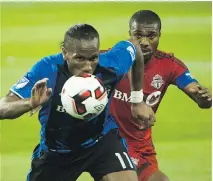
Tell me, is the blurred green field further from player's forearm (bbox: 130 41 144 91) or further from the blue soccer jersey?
the blue soccer jersey

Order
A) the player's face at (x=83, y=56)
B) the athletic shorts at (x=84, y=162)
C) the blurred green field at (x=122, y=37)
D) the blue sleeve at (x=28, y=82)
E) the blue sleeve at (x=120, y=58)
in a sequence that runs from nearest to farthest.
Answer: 1. the blue sleeve at (x=28, y=82)
2. the player's face at (x=83, y=56)
3. the athletic shorts at (x=84, y=162)
4. the blue sleeve at (x=120, y=58)
5. the blurred green field at (x=122, y=37)

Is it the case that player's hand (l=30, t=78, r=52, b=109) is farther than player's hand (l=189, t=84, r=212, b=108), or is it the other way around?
player's hand (l=189, t=84, r=212, b=108)

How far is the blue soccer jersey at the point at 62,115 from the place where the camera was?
14.0ft

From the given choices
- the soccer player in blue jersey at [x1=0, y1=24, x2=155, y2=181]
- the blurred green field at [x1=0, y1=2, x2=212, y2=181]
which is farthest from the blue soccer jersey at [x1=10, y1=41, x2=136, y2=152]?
the blurred green field at [x1=0, y1=2, x2=212, y2=181]

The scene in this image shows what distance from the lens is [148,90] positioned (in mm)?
5328

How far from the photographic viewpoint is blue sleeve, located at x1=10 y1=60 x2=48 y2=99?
13.6ft

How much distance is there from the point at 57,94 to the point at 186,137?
3.07 m

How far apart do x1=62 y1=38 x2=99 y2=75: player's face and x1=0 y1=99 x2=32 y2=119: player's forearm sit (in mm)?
498

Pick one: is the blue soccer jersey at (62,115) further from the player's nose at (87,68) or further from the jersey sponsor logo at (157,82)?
the jersey sponsor logo at (157,82)

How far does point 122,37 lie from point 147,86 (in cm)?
266

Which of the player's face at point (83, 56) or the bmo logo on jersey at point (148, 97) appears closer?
the player's face at point (83, 56)

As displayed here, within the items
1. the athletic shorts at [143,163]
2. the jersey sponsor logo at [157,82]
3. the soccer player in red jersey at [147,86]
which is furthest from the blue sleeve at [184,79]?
the athletic shorts at [143,163]

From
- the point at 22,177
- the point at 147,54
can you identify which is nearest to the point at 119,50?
the point at 147,54

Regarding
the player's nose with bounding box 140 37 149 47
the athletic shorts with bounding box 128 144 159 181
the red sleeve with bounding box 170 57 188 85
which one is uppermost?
the player's nose with bounding box 140 37 149 47
